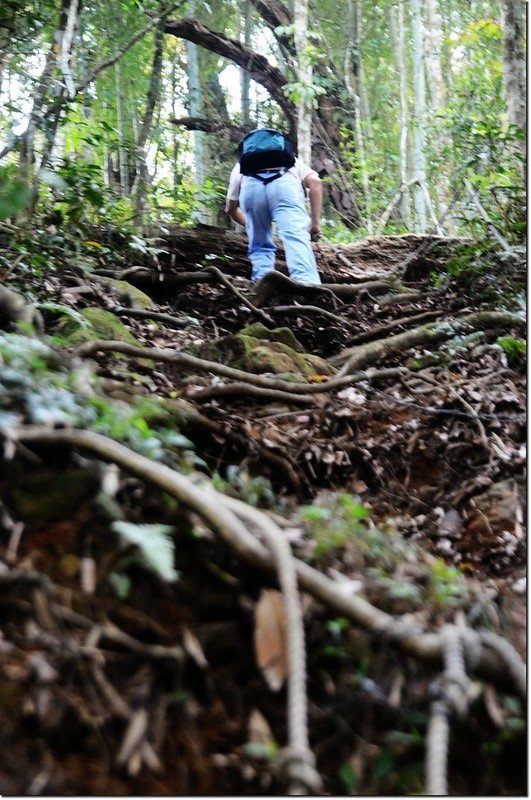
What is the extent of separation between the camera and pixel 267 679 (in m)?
1.45

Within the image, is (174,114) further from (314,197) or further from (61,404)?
(61,404)

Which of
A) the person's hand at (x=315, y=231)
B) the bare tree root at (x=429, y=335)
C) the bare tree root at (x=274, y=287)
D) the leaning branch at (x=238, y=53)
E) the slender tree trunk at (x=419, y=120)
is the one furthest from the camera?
the leaning branch at (x=238, y=53)

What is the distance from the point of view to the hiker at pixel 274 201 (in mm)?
5918

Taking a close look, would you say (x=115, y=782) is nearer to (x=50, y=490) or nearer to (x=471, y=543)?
(x=50, y=490)

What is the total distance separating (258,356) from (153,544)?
2383mm

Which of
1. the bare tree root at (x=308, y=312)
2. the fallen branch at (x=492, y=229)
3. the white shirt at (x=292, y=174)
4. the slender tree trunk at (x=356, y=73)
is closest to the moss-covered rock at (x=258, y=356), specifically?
the bare tree root at (x=308, y=312)

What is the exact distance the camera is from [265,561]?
1.58 metres

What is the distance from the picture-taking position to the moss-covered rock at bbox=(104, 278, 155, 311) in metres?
4.82

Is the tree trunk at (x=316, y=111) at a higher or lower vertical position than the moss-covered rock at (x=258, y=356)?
higher

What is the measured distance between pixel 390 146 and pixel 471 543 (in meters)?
15.8

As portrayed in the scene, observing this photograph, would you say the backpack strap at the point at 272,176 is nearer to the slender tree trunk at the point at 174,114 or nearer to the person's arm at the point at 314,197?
the person's arm at the point at 314,197

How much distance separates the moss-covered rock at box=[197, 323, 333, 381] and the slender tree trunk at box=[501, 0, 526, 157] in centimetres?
414

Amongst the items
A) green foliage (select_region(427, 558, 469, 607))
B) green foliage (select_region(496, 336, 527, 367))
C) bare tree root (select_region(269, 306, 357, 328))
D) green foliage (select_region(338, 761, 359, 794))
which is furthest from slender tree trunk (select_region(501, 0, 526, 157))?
green foliage (select_region(338, 761, 359, 794))

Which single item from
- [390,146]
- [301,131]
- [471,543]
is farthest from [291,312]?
[390,146]
